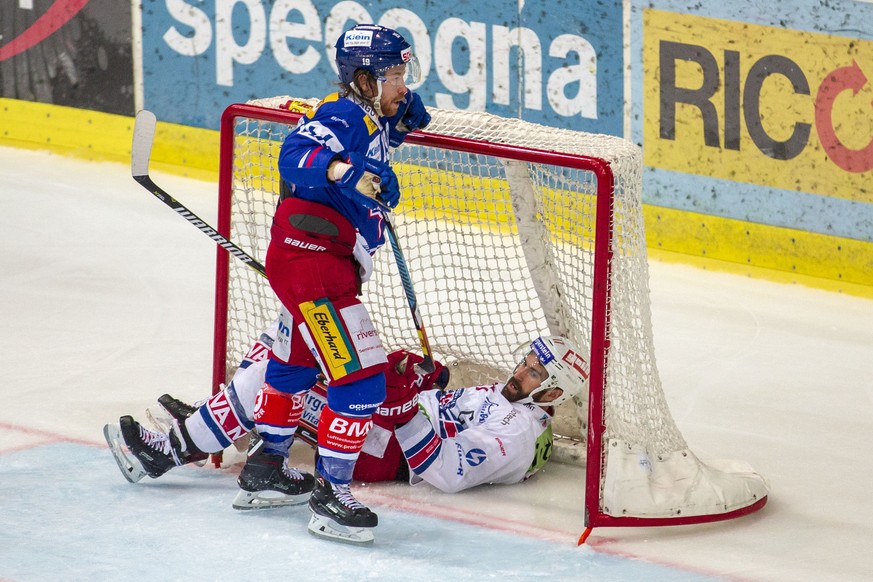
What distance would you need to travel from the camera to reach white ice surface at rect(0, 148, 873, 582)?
3.79m

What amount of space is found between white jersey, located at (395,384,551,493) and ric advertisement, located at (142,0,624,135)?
2.73m

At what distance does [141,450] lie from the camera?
13.8 ft

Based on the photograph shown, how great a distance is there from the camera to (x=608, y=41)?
6719 mm

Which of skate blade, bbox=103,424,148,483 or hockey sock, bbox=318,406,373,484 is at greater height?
hockey sock, bbox=318,406,373,484

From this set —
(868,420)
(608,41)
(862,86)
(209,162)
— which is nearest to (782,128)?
(862,86)

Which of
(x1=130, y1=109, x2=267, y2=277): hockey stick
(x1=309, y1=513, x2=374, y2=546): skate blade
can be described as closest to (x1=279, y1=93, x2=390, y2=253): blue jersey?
(x1=130, y1=109, x2=267, y2=277): hockey stick

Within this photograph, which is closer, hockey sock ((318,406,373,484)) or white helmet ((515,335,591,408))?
hockey sock ((318,406,373,484))

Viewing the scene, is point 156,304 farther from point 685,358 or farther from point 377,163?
point 377,163

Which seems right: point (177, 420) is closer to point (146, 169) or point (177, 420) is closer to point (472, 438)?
point (146, 169)

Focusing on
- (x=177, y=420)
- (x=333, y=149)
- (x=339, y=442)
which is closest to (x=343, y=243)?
(x=333, y=149)

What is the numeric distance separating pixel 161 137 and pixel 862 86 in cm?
363

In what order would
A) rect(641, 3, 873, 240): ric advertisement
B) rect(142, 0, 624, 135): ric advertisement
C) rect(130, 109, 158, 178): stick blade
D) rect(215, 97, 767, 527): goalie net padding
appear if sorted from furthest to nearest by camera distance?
rect(142, 0, 624, 135): ric advertisement, rect(641, 3, 873, 240): ric advertisement, rect(130, 109, 158, 178): stick blade, rect(215, 97, 767, 527): goalie net padding

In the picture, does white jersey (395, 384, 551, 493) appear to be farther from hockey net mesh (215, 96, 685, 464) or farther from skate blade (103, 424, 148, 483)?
skate blade (103, 424, 148, 483)

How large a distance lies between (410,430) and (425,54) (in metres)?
3.44
